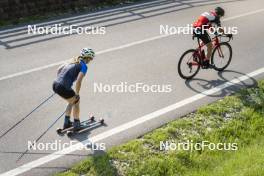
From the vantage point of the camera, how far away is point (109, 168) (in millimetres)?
7430

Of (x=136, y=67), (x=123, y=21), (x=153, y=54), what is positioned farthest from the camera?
(x=123, y=21)

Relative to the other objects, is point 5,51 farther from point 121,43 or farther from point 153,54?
point 153,54

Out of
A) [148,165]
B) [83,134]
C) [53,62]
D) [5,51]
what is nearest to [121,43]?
[53,62]

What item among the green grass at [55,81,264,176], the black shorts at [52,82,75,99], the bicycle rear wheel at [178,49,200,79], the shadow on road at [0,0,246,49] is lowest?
the green grass at [55,81,264,176]

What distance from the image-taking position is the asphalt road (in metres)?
8.46

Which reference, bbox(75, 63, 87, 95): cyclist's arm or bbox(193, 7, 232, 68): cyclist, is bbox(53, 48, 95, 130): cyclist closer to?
bbox(75, 63, 87, 95): cyclist's arm

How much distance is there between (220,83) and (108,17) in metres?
6.16

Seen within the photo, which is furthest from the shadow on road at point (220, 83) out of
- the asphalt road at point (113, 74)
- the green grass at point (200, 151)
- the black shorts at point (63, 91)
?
the black shorts at point (63, 91)

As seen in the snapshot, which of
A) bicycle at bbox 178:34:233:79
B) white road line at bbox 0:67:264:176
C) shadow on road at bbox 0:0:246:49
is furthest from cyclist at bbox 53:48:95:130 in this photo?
shadow on road at bbox 0:0:246:49

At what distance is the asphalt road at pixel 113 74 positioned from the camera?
8461 millimetres

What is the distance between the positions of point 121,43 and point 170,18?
10.9 feet

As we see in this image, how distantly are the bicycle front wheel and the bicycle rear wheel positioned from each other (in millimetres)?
591

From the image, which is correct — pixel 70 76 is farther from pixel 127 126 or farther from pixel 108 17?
pixel 108 17

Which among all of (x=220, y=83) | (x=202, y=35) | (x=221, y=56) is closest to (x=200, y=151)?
(x=220, y=83)
